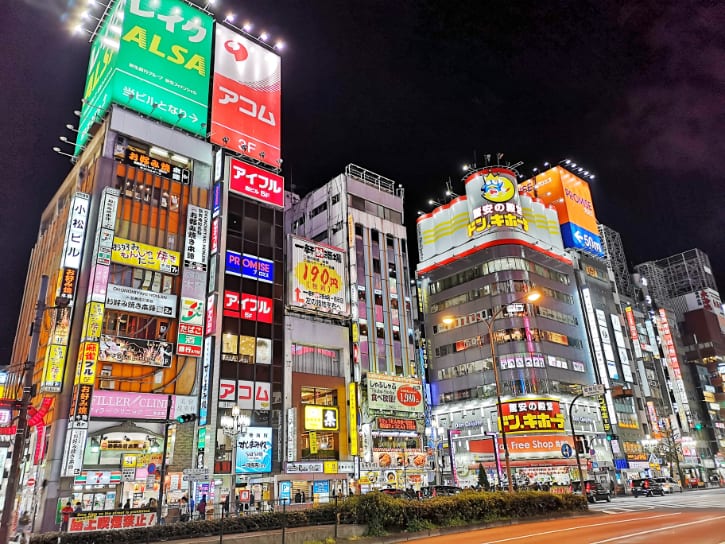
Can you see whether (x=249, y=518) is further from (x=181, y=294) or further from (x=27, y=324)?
(x=27, y=324)

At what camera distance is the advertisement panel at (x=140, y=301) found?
1604 inches

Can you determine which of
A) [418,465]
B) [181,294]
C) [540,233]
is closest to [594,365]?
[540,233]

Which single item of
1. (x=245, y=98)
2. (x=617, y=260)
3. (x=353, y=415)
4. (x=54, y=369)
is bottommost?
(x=353, y=415)

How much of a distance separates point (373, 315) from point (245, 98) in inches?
1165

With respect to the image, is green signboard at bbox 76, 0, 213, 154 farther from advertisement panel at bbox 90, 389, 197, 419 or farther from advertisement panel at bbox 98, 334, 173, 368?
advertisement panel at bbox 90, 389, 197, 419

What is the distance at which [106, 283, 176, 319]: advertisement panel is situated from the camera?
40.8m

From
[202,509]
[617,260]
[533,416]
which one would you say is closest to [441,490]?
[202,509]

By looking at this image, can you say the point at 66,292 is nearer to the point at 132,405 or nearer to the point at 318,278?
the point at 132,405

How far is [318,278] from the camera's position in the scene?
5581 cm

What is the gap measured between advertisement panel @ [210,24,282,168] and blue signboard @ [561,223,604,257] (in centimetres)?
5424

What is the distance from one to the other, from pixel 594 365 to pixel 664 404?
91.3 feet

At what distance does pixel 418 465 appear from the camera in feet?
190

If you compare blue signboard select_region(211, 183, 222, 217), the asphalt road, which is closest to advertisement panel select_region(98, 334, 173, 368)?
blue signboard select_region(211, 183, 222, 217)

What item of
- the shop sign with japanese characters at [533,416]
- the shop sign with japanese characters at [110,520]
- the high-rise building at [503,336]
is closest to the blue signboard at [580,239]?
the high-rise building at [503,336]
